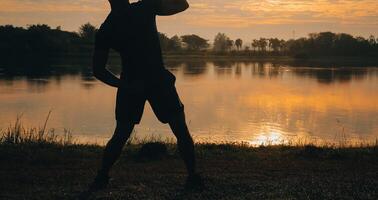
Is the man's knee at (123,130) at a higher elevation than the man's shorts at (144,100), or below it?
below

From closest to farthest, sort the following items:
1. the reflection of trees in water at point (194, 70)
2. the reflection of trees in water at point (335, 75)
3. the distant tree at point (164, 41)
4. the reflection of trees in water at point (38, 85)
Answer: the reflection of trees in water at point (38, 85) < the reflection of trees in water at point (335, 75) < the reflection of trees in water at point (194, 70) < the distant tree at point (164, 41)

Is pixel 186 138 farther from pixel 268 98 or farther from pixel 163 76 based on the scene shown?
pixel 268 98

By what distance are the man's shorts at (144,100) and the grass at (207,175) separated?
0.66m

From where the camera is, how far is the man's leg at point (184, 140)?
4789 millimetres

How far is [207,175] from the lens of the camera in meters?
5.57

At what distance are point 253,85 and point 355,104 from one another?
14951 millimetres

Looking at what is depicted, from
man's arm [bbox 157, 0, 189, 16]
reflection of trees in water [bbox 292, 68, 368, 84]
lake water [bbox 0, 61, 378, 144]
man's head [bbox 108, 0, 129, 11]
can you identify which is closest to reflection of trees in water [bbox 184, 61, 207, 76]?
reflection of trees in water [bbox 292, 68, 368, 84]

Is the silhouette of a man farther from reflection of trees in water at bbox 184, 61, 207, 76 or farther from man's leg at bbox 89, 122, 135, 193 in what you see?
reflection of trees in water at bbox 184, 61, 207, 76

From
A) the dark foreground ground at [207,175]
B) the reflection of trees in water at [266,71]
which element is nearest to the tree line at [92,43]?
the reflection of trees in water at [266,71]

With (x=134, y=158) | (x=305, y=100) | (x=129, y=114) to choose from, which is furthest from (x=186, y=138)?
(x=305, y=100)

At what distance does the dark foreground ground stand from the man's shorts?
66cm

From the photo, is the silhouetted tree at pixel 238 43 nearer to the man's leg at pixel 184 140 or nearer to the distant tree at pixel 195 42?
the distant tree at pixel 195 42

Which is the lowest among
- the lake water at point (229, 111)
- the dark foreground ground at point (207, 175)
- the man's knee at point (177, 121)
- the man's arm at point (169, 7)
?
the lake water at point (229, 111)

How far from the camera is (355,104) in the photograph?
27.2 m
